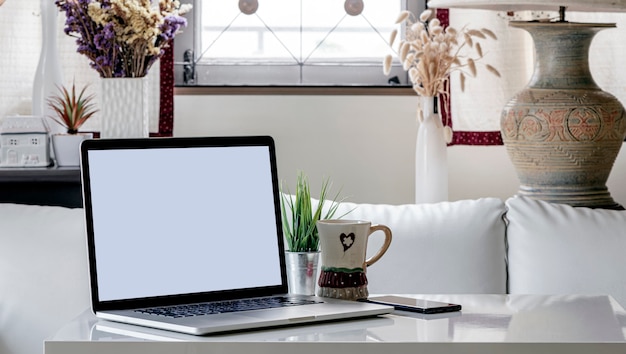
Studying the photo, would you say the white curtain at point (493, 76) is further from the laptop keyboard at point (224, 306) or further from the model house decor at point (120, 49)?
the laptop keyboard at point (224, 306)

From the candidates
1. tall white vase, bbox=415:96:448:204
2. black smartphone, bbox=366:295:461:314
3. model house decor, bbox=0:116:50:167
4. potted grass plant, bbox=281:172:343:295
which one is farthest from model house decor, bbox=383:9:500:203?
black smartphone, bbox=366:295:461:314

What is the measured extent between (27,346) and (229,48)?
131 cm

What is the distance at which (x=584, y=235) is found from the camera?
195 centimetres

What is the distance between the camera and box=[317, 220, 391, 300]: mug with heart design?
1256 millimetres

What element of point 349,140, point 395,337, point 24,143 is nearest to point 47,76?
point 24,143

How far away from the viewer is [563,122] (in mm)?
2314

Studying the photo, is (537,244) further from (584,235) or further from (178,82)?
(178,82)

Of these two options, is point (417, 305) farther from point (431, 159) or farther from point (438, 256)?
point (431, 159)

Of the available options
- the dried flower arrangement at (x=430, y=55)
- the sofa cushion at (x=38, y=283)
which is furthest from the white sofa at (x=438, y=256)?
the dried flower arrangement at (x=430, y=55)

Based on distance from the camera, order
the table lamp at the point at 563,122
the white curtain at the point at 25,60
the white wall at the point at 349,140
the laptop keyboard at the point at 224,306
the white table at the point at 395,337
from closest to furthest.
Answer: the white table at the point at 395,337, the laptop keyboard at the point at 224,306, the table lamp at the point at 563,122, the white curtain at the point at 25,60, the white wall at the point at 349,140

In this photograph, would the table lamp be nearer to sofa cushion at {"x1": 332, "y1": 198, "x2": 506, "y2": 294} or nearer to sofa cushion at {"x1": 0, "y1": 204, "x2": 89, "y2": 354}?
sofa cushion at {"x1": 332, "y1": 198, "x2": 506, "y2": 294}

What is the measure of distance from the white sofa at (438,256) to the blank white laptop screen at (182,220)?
61cm

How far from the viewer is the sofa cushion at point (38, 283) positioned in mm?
1854

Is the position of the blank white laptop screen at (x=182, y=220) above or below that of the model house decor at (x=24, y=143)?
below
